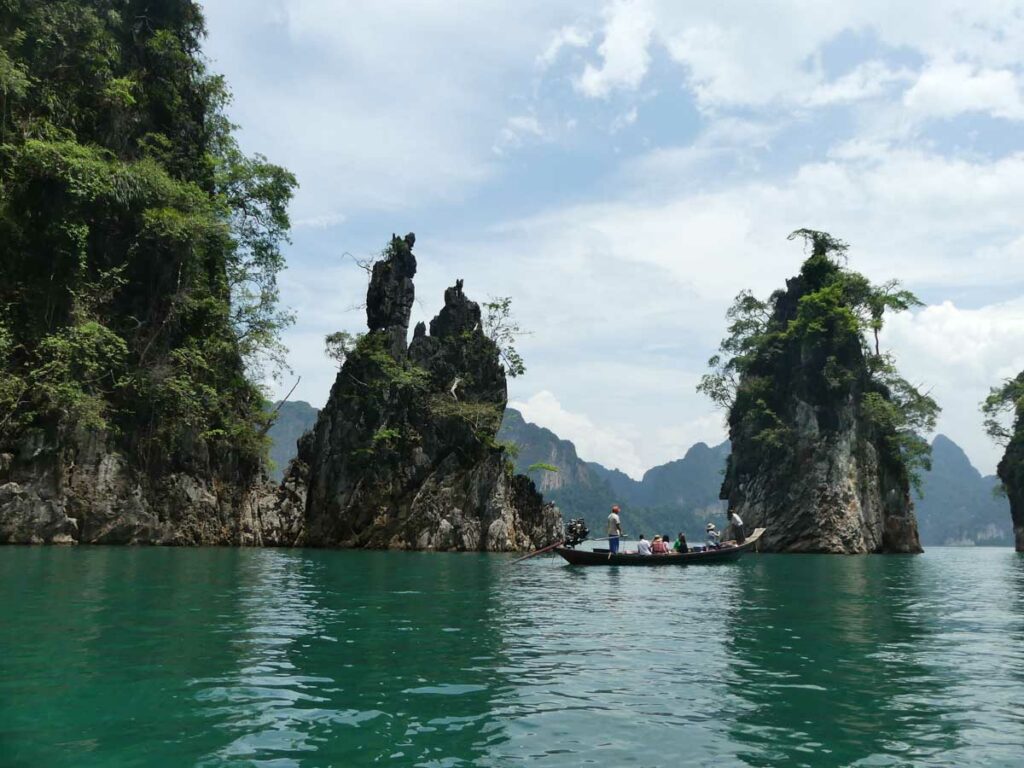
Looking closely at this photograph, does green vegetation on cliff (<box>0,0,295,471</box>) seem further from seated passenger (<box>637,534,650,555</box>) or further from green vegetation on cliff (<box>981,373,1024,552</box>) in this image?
green vegetation on cliff (<box>981,373,1024,552</box>)

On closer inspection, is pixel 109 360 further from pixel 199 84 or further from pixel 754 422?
pixel 754 422

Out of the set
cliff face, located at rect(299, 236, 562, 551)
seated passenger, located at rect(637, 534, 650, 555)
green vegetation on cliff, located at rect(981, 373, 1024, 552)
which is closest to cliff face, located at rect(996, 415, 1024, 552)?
green vegetation on cliff, located at rect(981, 373, 1024, 552)

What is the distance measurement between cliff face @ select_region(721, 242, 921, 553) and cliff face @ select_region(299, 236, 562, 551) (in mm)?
19968

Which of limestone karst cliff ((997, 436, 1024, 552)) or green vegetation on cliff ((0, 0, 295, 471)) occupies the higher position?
green vegetation on cliff ((0, 0, 295, 471))

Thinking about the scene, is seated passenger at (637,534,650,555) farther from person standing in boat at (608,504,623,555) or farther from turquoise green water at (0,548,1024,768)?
turquoise green water at (0,548,1024,768)

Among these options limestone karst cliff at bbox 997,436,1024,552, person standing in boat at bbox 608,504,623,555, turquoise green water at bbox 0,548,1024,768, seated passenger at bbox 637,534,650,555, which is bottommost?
turquoise green water at bbox 0,548,1024,768

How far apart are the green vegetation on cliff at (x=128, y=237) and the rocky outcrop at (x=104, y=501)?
0.92m

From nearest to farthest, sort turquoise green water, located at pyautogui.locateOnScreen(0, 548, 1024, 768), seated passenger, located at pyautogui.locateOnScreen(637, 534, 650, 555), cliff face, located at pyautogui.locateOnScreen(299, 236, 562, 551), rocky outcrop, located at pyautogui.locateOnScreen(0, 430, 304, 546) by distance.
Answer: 1. turquoise green water, located at pyautogui.locateOnScreen(0, 548, 1024, 768)
2. seated passenger, located at pyautogui.locateOnScreen(637, 534, 650, 555)
3. rocky outcrop, located at pyautogui.locateOnScreen(0, 430, 304, 546)
4. cliff face, located at pyautogui.locateOnScreen(299, 236, 562, 551)

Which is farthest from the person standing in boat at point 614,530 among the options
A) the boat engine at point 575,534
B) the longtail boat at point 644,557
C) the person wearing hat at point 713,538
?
the person wearing hat at point 713,538

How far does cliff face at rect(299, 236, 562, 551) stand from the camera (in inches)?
1870

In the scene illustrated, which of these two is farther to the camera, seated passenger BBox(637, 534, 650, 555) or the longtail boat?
seated passenger BBox(637, 534, 650, 555)

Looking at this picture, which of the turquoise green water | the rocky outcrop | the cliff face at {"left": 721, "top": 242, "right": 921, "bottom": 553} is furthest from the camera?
the cliff face at {"left": 721, "top": 242, "right": 921, "bottom": 553}

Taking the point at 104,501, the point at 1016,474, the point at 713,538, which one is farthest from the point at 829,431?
the point at 104,501

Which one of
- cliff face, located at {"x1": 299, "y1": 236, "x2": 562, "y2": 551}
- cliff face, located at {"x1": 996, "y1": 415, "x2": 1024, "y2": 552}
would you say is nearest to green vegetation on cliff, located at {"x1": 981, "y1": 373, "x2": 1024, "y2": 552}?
cliff face, located at {"x1": 996, "y1": 415, "x2": 1024, "y2": 552}
